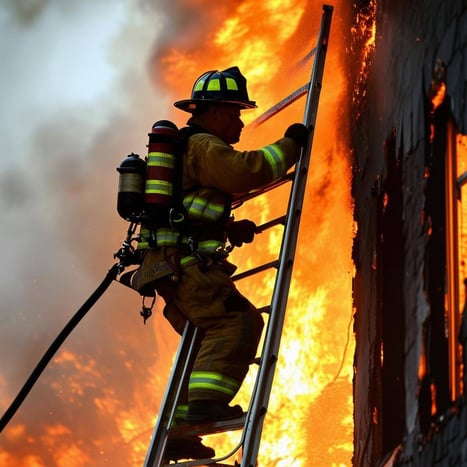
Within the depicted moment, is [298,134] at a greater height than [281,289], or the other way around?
[298,134]

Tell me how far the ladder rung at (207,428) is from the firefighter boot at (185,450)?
0.15 ft

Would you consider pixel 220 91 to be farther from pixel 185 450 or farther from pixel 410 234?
pixel 185 450

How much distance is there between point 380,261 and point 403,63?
43.6 inches

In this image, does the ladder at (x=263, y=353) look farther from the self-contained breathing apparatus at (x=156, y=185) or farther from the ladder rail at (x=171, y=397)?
the self-contained breathing apparatus at (x=156, y=185)

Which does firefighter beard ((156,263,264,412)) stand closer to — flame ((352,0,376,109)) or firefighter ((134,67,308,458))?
firefighter ((134,67,308,458))

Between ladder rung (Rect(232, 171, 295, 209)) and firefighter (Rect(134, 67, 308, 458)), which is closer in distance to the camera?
firefighter (Rect(134, 67, 308, 458))

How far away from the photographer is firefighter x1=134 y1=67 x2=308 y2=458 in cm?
593

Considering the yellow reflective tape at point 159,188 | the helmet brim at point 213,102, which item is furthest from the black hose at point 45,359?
the helmet brim at point 213,102

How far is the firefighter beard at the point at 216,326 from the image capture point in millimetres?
5914

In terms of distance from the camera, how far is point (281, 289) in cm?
582

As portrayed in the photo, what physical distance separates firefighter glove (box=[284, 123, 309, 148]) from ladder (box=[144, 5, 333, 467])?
0.08 metres

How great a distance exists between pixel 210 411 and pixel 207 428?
0.09m

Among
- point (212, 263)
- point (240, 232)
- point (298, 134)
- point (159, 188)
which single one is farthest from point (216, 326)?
point (298, 134)

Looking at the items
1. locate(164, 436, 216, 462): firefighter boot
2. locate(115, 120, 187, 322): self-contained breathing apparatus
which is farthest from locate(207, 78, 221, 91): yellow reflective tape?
locate(164, 436, 216, 462): firefighter boot
